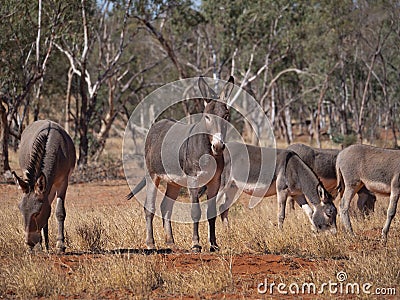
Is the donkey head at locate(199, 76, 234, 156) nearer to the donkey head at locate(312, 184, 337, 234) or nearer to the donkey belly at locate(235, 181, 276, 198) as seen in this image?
the donkey head at locate(312, 184, 337, 234)

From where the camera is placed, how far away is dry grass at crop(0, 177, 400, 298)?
662 centimetres

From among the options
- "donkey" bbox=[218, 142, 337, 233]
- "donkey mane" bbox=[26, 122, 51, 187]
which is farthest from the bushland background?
"donkey mane" bbox=[26, 122, 51, 187]

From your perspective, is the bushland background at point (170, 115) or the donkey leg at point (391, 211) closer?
the bushland background at point (170, 115)

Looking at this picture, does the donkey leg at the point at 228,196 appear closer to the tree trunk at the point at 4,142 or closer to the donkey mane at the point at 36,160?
the donkey mane at the point at 36,160

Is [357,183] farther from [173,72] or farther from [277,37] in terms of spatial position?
[173,72]

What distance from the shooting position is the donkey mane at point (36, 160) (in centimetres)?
807

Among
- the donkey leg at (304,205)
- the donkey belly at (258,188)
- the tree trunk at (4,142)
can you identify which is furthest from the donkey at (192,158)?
the tree trunk at (4,142)

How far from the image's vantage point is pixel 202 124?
8969mm

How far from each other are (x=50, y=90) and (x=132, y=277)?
98.6ft

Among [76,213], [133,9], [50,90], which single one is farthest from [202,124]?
[50,90]

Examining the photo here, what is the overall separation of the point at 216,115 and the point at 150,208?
224 centimetres

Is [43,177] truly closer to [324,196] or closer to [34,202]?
[34,202]

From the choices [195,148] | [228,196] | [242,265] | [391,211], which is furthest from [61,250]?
[228,196]

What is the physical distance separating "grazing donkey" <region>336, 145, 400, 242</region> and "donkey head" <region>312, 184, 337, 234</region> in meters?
0.26
